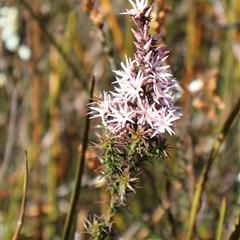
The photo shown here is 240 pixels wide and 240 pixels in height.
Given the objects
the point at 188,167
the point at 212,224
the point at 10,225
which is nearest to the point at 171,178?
the point at 188,167

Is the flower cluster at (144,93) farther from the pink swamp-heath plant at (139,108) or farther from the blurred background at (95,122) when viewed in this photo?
the blurred background at (95,122)

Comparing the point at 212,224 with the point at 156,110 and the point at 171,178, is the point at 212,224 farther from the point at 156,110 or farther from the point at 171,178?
the point at 156,110

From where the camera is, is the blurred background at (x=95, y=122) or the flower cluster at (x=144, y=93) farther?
the blurred background at (x=95, y=122)

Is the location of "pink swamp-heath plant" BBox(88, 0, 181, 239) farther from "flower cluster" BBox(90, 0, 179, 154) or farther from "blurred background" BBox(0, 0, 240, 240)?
"blurred background" BBox(0, 0, 240, 240)

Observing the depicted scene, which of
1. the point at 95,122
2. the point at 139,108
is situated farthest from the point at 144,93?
the point at 95,122

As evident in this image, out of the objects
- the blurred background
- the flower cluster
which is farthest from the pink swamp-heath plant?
the blurred background

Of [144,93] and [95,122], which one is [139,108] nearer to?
[144,93]

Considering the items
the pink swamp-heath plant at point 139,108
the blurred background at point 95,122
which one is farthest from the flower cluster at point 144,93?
Answer: the blurred background at point 95,122
